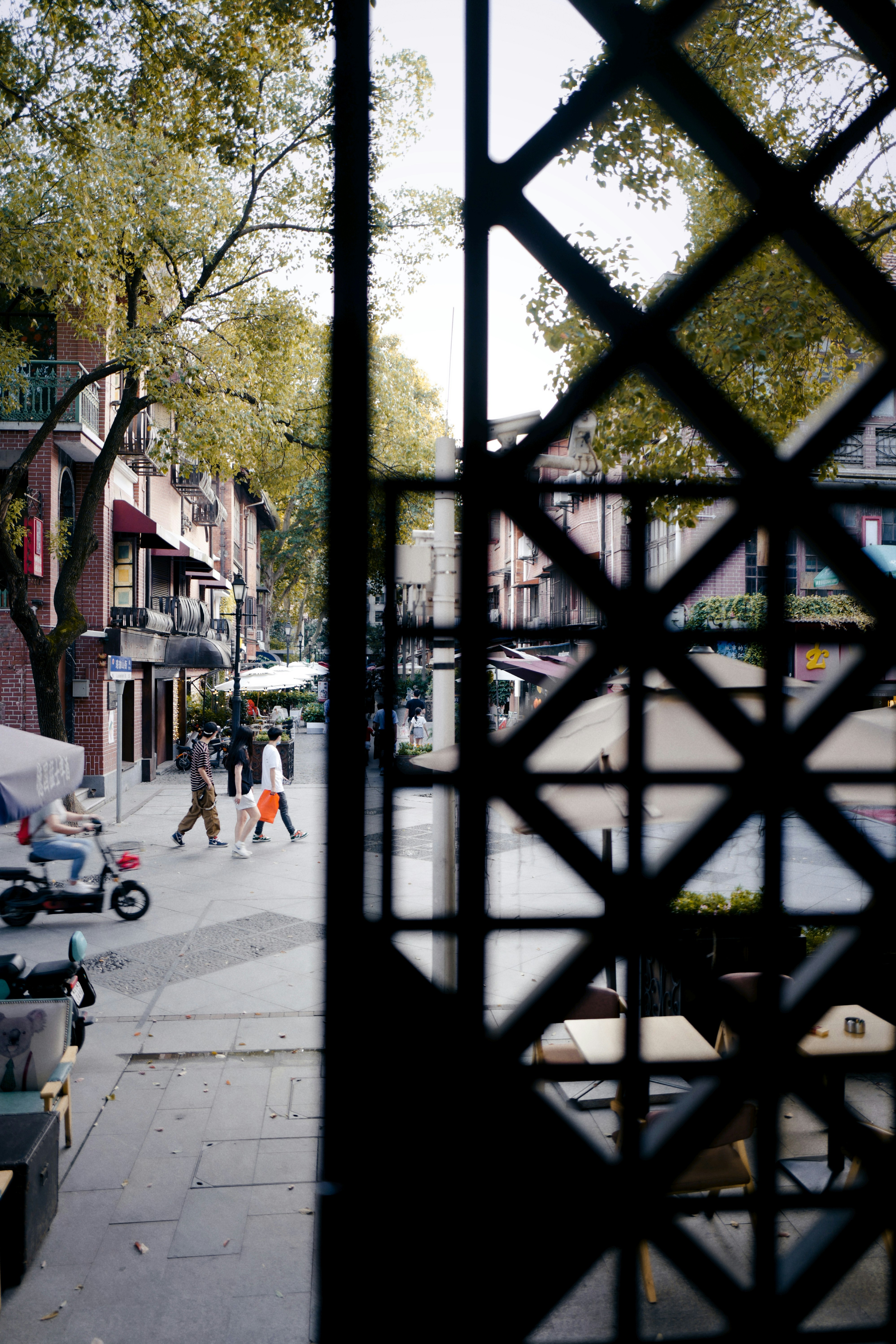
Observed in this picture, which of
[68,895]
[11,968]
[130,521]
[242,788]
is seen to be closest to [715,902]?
[11,968]

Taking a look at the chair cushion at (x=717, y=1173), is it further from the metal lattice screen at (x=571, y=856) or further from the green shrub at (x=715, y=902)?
the metal lattice screen at (x=571, y=856)

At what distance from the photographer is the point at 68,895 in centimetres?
1084

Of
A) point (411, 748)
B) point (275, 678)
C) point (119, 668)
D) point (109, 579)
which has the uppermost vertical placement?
point (109, 579)

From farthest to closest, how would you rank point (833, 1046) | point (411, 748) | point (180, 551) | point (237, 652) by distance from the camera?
1. point (180, 551)
2. point (237, 652)
3. point (411, 748)
4. point (833, 1046)

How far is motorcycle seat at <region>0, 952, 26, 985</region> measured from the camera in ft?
23.0

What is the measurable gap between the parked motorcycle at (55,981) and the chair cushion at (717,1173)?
13.8 ft

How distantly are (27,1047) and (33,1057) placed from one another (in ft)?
0.23

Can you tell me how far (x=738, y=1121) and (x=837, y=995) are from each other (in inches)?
152

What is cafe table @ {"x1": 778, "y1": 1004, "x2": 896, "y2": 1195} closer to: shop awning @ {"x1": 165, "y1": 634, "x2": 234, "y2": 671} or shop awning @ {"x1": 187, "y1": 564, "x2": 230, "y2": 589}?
shop awning @ {"x1": 165, "y1": 634, "x2": 234, "y2": 671}

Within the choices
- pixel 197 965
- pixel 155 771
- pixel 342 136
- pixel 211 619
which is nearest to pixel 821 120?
pixel 342 136

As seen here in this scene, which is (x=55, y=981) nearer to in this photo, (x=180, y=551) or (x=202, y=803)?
(x=202, y=803)

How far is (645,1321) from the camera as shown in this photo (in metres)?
4.45

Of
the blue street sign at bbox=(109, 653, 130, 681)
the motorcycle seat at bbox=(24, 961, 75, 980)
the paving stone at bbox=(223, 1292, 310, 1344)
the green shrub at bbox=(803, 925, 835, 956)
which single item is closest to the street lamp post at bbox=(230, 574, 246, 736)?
the blue street sign at bbox=(109, 653, 130, 681)

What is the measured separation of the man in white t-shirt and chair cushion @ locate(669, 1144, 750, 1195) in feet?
27.3
